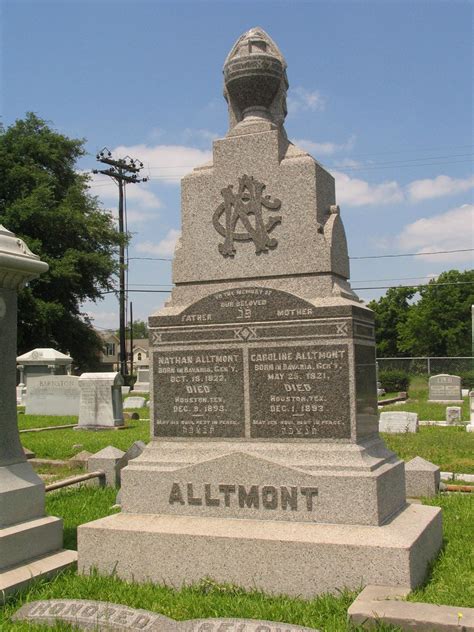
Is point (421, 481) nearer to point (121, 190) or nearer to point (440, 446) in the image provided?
point (440, 446)

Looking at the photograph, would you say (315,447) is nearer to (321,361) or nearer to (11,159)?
(321,361)

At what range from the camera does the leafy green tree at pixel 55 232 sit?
32.5 meters

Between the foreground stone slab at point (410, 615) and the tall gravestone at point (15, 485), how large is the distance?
2.38 meters

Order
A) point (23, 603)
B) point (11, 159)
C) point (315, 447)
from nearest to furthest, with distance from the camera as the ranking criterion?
point (23, 603), point (315, 447), point (11, 159)

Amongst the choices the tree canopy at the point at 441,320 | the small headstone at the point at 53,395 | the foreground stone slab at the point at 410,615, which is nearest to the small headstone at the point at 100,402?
the small headstone at the point at 53,395

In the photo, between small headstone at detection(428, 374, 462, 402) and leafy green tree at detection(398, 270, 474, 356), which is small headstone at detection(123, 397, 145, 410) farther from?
leafy green tree at detection(398, 270, 474, 356)

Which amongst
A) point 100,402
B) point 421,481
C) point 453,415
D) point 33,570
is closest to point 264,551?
point 33,570

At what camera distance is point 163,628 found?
341 cm

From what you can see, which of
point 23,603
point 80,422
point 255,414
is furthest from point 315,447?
point 80,422

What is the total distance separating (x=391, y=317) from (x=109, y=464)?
54.1 m

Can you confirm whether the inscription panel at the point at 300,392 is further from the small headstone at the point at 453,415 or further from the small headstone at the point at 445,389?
the small headstone at the point at 445,389

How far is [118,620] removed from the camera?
11.8 feet

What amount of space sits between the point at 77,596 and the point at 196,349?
2.01m

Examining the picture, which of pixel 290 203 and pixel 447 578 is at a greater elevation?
pixel 290 203
